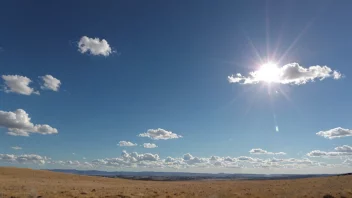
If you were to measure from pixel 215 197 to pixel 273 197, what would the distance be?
6044mm

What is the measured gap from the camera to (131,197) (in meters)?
30.4

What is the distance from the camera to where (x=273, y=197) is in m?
30.5

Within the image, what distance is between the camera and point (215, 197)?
3011cm

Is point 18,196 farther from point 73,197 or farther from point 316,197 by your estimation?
point 316,197

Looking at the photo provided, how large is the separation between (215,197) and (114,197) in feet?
34.1

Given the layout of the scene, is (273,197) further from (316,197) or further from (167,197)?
(167,197)

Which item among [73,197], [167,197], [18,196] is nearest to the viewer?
[18,196]

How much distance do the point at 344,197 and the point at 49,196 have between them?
28.6 m

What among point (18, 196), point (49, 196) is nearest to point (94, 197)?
point (49, 196)

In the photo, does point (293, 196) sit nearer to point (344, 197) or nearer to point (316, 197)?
point (316, 197)

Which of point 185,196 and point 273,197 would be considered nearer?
point 273,197

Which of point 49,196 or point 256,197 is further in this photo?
point 256,197

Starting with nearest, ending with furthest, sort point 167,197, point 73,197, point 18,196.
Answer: point 18,196 → point 73,197 → point 167,197

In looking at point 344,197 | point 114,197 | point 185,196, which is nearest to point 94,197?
point 114,197
